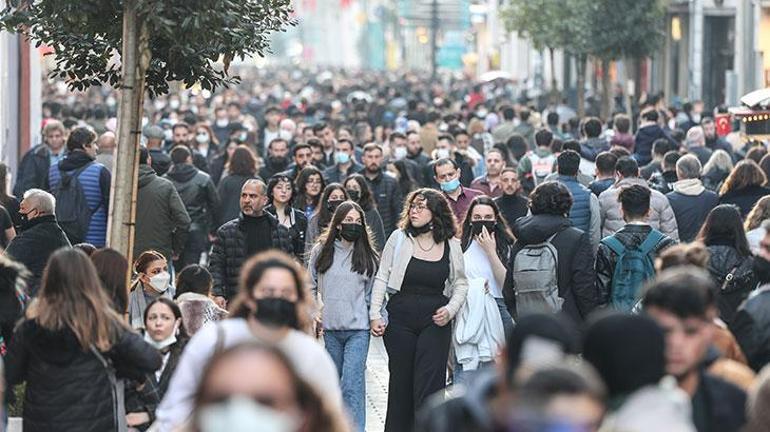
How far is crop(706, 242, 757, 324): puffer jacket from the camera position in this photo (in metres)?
11.4

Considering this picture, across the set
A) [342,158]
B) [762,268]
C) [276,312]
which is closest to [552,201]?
[762,268]

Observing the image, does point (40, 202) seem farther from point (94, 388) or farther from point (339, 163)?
point (339, 163)

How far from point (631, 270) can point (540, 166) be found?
7.09 meters

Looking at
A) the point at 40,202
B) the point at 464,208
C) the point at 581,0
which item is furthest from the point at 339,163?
the point at 581,0

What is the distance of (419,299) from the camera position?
11805mm

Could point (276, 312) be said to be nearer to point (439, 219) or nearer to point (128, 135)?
point (128, 135)

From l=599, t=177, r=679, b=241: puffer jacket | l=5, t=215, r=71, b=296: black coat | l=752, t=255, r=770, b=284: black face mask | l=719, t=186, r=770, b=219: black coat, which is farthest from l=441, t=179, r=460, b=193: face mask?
l=752, t=255, r=770, b=284: black face mask

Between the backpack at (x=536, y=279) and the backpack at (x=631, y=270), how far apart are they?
477mm

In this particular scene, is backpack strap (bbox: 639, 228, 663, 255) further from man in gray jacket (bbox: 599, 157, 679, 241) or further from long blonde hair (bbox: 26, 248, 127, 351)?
long blonde hair (bbox: 26, 248, 127, 351)

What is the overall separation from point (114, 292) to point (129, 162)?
1831 mm

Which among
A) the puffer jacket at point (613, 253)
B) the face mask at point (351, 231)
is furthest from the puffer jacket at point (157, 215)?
the puffer jacket at point (613, 253)

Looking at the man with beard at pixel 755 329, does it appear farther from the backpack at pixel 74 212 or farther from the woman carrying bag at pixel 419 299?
the backpack at pixel 74 212

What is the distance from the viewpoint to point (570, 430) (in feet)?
15.1

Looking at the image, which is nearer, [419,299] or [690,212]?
[419,299]
